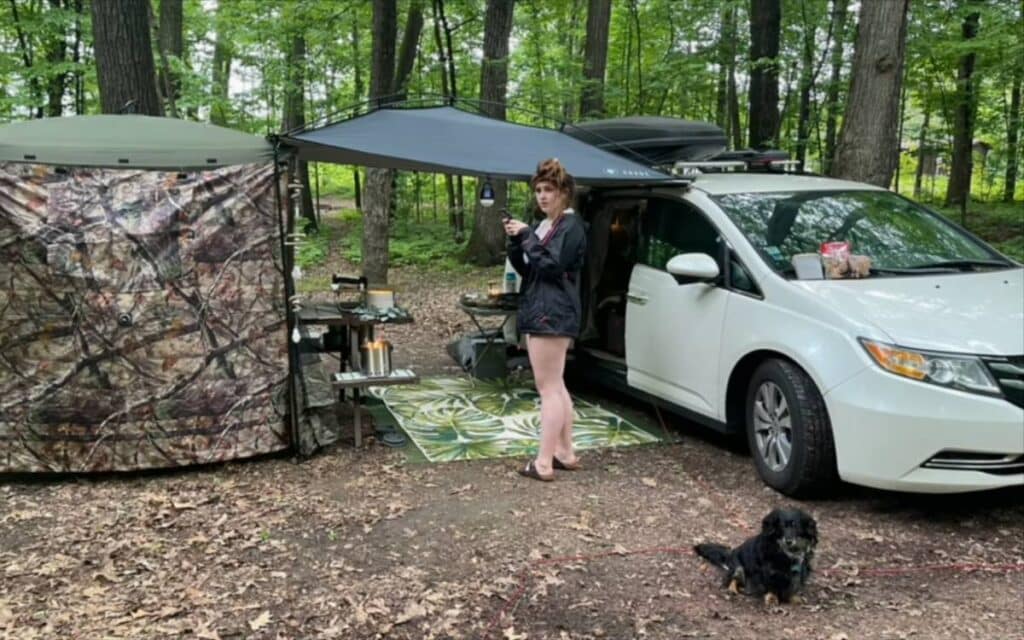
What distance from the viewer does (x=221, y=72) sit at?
17.5 metres

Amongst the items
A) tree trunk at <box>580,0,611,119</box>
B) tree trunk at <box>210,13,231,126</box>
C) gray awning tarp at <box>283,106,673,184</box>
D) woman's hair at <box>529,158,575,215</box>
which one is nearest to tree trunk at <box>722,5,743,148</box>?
tree trunk at <box>580,0,611,119</box>

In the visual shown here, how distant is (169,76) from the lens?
11750mm

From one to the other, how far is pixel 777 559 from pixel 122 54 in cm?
645

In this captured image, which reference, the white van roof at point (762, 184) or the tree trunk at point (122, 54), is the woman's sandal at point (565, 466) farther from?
the tree trunk at point (122, 54)

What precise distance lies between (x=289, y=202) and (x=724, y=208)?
270cm

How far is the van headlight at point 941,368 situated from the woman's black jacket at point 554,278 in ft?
5.30

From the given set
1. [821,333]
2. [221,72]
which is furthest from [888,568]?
[221,72]

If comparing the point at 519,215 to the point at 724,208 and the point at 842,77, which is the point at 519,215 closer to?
the point at 842,77

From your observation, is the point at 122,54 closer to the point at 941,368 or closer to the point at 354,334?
the point at 354,334

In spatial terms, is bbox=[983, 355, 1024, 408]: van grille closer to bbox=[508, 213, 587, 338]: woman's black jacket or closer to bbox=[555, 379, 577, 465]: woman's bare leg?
bbox=[508, 213, 587, 338]: woman's black jacket

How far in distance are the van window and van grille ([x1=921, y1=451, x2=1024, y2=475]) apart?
1.76 metres

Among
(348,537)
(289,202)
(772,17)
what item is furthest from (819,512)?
(772,17)

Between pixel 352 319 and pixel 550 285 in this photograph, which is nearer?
pixel 550 285

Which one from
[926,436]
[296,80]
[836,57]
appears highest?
[836,57]
